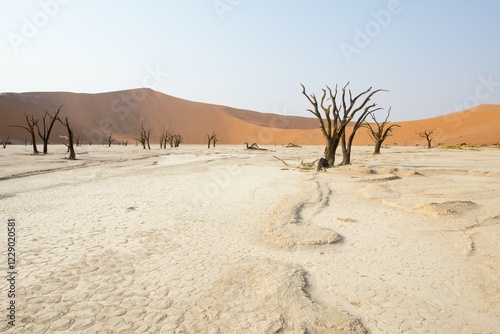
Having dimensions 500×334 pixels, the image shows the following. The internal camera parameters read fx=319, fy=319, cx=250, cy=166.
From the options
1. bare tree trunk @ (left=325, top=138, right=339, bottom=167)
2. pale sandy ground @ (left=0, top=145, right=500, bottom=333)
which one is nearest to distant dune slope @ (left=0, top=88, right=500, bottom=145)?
bare tree trunk @ (left=325, top=138, right=339, bottom=167)

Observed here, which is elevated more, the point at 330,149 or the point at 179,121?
the point at 179,121

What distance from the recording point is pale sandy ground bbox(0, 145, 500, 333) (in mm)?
2814

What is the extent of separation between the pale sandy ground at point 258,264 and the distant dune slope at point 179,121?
50523 mm

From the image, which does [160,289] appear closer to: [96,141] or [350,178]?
[350,178]

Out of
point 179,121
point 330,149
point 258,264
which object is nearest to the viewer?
point 258,264

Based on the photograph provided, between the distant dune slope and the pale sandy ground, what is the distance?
50.5 m

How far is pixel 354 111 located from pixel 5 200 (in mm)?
13166

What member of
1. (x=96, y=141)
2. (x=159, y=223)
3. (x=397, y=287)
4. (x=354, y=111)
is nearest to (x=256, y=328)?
(x=397, y=287)

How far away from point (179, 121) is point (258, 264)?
279ft

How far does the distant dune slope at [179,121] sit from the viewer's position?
56781 millimetres

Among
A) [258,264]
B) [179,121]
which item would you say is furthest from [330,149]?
[179,121]

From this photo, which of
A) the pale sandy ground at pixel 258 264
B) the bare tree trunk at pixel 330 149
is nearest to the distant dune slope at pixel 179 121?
the bare tree trunk at pixel 330 149

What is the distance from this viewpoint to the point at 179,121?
85750 millimetres

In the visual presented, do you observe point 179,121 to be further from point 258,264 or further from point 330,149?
point 258,264
